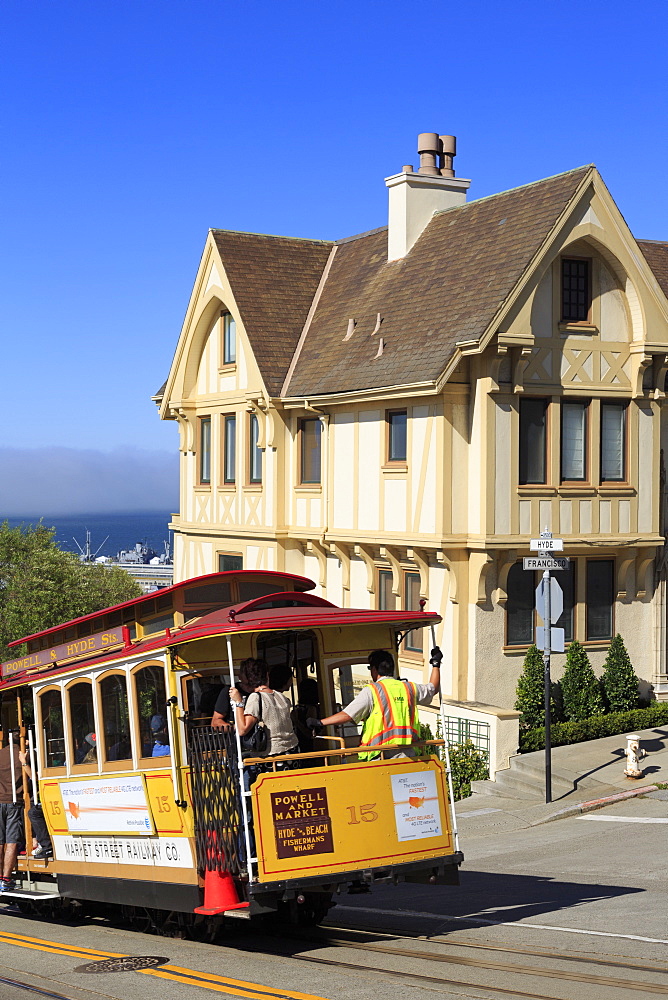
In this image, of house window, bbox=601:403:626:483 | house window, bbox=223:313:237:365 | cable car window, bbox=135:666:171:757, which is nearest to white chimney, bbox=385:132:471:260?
house window, bbox=223:313:237:365

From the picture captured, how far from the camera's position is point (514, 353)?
73.5 ft

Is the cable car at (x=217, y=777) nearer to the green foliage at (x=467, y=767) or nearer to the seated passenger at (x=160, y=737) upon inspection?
the seated passenger at (x=160, y=737)

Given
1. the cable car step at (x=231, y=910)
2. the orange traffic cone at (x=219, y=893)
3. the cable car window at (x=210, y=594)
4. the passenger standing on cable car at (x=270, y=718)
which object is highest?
the cable car window at (x=210, y=594)

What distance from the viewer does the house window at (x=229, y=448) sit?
29.5 meters

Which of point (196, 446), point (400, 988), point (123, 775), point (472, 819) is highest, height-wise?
point (196, 446)

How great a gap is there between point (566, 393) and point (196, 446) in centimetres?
1094

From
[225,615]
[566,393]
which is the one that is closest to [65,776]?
[225,615]

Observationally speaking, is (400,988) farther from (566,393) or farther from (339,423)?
(339,423)

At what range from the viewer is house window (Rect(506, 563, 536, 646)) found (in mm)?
23000

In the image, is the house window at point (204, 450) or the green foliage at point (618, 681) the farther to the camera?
the house window at point (204, 450)

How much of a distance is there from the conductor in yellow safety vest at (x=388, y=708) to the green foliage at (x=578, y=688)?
41.5 feet

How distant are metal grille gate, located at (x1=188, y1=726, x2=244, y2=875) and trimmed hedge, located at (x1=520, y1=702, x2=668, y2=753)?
A: 39.7 ft

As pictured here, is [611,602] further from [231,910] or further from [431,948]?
[231,910]

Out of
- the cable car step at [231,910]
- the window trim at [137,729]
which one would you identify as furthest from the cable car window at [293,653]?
the cable car step at [231,910]
